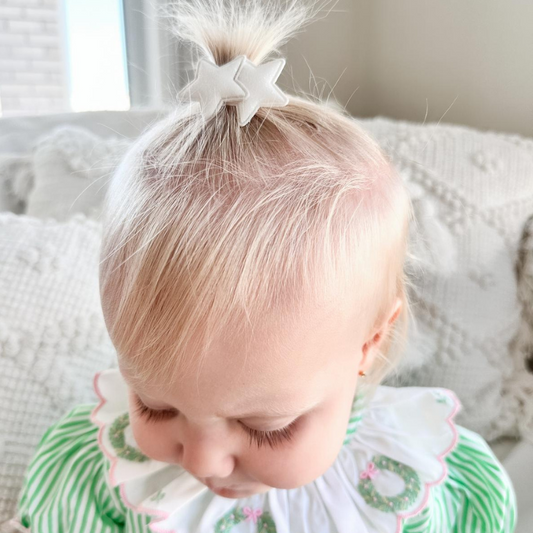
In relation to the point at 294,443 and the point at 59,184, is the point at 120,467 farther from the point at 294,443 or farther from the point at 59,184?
the point at 59,184

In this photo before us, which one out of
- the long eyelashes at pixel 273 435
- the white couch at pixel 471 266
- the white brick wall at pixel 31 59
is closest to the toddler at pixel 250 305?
the long eyelashes at pixel 273 435

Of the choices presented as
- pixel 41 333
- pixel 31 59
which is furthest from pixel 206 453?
pixel 31 59

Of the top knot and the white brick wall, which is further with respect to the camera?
the white brick wall

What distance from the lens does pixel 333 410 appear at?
1.71ft

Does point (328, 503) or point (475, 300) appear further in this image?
point (475, 300)

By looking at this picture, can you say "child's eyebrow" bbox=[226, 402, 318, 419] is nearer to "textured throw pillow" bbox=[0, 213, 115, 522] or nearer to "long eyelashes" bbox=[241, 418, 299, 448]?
"long eyelashes" bbox=[241, 418, 299, 448]

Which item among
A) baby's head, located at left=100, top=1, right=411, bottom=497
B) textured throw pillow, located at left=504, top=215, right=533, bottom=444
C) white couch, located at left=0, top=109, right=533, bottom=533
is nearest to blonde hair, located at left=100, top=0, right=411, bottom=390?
baby's head, located at left=100, top=1, right=411, bottom=497

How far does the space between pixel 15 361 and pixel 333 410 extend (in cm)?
38

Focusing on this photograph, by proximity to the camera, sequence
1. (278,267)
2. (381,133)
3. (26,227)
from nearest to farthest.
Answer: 1. (278,267)
2. (26,227)
3. (381,133)

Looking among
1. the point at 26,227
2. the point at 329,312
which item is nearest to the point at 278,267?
the point at 329,312

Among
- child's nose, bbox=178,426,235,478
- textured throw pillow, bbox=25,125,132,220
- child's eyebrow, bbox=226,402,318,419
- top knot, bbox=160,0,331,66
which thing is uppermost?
top knot, bbox=160,0,331,66

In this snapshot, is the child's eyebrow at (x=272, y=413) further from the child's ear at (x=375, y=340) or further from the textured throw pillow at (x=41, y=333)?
the textured throw pillow at (x=41, y=333)

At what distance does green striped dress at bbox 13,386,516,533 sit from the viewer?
63 cm

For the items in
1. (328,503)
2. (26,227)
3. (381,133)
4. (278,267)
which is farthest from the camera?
(381,133)
